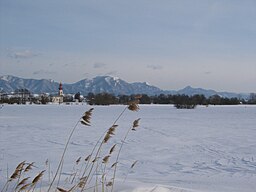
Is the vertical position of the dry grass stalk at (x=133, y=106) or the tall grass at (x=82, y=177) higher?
the dry grass stalk at (x=133, y=106)

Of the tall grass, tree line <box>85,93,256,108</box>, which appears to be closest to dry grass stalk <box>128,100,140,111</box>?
the tall grass

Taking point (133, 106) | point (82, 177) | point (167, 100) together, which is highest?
point (167, 100)

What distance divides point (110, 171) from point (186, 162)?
2.20m

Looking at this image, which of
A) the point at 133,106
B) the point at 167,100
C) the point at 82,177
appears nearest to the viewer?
the point at 133,106

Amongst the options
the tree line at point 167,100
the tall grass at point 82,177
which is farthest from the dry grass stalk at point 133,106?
the tree line at point 167,100

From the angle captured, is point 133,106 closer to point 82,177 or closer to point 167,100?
point 82,177

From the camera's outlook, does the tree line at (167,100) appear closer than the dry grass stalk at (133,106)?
No

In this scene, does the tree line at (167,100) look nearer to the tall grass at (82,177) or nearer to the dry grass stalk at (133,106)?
the tall grass at (82,177)

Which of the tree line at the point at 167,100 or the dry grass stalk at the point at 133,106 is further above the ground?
the tree line at the point at 167,100

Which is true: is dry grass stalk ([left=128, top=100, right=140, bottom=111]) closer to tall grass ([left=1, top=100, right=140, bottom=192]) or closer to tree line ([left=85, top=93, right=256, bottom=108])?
tall grass ([left=1, top=100, right=140, bottom=192])

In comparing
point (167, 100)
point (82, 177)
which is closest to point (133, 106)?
point (82, 177)

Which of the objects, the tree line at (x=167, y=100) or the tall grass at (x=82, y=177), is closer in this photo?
the tall grass at (x=82, y=177)

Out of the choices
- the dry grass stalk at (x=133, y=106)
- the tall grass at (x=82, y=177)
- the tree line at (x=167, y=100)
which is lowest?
the tall grass at (x=82, y=177)

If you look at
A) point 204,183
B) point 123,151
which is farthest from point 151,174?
point 123,151
